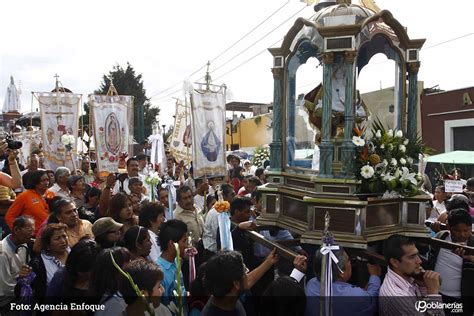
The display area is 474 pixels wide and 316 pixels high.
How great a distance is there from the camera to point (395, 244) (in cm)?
340

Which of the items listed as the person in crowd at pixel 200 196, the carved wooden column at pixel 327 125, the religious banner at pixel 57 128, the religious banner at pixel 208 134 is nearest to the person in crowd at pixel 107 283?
the carved wooden column at pixel 327 125

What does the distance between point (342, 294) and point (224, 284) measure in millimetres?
893

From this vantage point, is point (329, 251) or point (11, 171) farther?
point (11, 171)

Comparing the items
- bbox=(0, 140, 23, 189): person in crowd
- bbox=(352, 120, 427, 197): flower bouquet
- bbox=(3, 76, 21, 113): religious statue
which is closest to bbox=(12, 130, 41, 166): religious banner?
bbox=(0, 140, 23, 189): person in crowd

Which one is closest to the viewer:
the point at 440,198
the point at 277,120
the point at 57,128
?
the point at 277,120

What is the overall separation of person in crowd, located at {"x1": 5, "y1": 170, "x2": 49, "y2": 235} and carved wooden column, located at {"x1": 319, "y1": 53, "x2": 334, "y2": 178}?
127 inches

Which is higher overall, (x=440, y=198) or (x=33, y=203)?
(x=33, y=203)

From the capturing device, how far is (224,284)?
9.20ft

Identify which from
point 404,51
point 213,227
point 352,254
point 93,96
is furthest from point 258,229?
point 93,96

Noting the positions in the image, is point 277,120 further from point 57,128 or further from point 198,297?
point 57,128

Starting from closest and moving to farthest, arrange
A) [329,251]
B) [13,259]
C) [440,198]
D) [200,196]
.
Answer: [329,251]
[13,259]
[200,196]
[440,198]

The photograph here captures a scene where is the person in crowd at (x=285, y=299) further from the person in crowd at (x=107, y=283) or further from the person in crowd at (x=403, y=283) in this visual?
the person in crowd at (x=107, y=283)

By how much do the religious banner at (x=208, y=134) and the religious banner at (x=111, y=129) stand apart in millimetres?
1817

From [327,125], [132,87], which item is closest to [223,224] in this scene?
[327,125]
